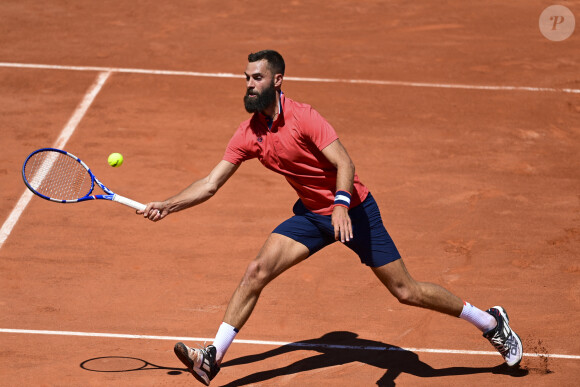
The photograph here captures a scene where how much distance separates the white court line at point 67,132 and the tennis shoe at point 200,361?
3429mm

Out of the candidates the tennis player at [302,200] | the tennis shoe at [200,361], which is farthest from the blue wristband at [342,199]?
the tennis shoe at [200,361]

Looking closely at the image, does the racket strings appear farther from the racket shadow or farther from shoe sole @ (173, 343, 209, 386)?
shoe sole @ (173, 343, 209, 386)

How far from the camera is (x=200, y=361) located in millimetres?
6121

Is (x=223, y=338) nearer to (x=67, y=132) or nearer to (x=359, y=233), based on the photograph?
(x=359, y=233)

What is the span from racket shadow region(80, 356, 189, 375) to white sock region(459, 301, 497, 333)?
2125 millimetres

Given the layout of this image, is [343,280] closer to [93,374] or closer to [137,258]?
[137,258]

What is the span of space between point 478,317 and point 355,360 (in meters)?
1.02

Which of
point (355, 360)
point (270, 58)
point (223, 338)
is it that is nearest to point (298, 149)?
point (270, 58)

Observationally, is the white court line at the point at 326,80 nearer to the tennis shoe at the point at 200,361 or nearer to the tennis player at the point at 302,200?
the tennis player at the point at 302,200

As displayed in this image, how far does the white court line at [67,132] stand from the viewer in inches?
358

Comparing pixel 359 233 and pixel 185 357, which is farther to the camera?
pixel 359 233

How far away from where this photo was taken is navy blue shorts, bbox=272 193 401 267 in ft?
20.9

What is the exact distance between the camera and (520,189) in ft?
33.0

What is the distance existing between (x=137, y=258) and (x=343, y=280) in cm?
195
